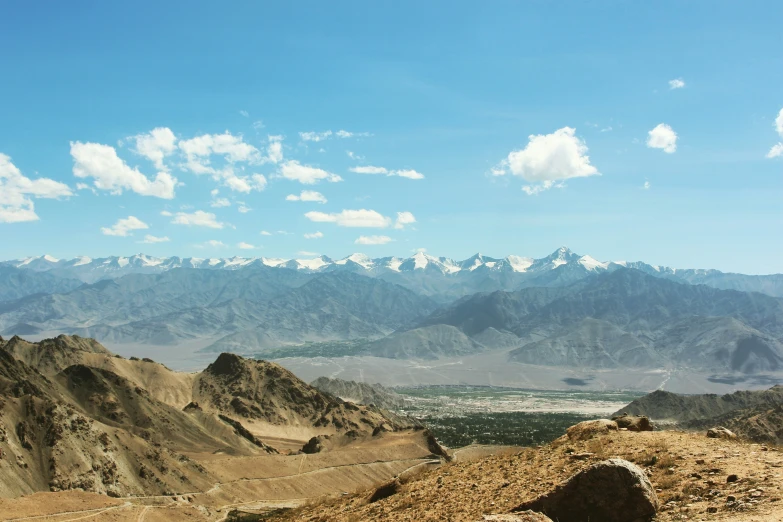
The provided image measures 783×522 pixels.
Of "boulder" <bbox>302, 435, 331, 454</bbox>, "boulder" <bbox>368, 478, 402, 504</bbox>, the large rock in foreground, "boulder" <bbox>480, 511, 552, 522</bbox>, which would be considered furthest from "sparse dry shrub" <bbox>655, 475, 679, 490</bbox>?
"boulder" <bbox>302, 435, 331, 454</bbox>

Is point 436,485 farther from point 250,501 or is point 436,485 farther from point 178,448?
point 178,448

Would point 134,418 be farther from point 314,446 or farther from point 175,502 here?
point 175,502

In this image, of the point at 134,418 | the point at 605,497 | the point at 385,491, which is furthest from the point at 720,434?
the point at 134,418

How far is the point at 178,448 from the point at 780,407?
13879cm

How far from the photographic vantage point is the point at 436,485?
22.5 metres

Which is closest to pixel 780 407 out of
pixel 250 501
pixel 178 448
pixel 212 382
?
pixel 250 501

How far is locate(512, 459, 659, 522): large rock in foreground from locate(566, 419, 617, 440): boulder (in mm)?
10548

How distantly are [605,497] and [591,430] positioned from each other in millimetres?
11498

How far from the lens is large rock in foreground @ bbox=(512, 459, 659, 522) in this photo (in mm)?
14578

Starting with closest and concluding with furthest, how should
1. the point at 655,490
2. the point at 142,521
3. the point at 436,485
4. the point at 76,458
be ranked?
the point at 655,490 → the point at 436,485 → the point at 142,521 → the point at 76,458

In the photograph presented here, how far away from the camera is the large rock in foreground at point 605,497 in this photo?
574 inches

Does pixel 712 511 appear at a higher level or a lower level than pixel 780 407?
higher

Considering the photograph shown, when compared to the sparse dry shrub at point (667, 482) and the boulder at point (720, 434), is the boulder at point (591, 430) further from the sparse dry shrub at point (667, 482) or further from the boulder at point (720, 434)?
the sparse dry shrub at point (667, 482)

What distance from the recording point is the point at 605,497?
14852 mm
